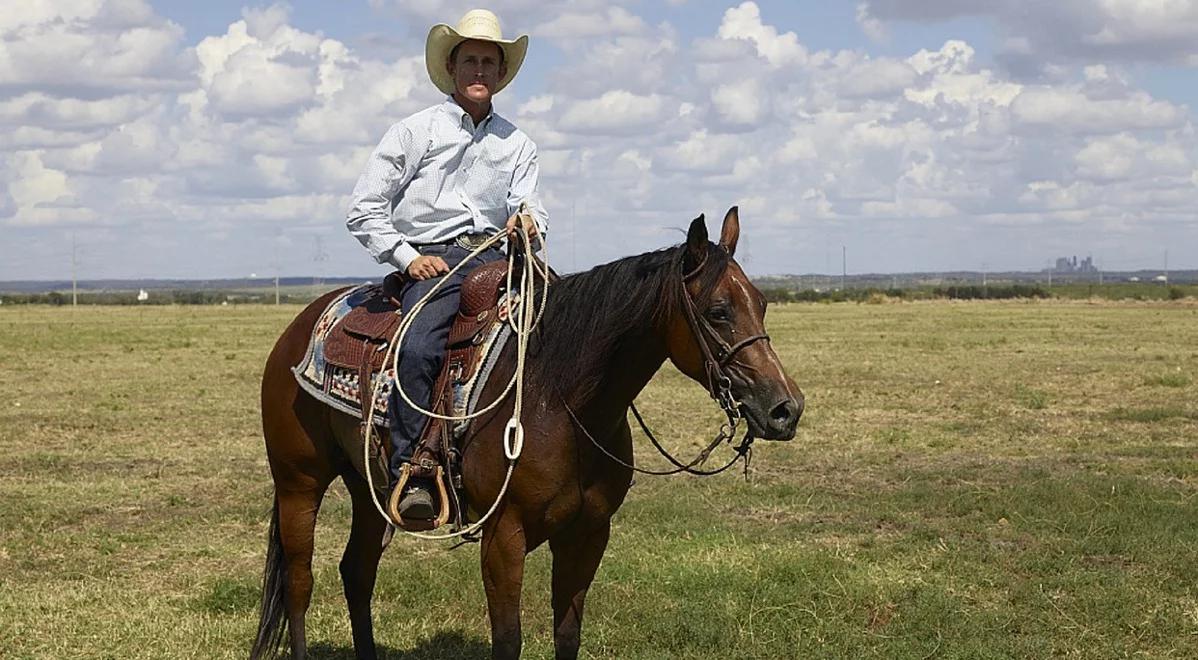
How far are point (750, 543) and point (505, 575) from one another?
4.45 m

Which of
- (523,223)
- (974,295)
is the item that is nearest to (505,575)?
(523,223)

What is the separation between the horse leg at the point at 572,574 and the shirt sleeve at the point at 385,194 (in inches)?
56.6

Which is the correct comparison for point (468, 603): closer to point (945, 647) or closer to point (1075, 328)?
point (945, 647)

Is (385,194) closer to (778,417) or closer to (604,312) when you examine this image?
(604,312)

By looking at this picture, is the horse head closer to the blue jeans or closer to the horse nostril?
the horse nostril

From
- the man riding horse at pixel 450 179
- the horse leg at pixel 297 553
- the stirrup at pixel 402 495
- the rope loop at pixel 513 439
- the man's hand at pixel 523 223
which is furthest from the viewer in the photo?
the horse leg at pixel 297 553

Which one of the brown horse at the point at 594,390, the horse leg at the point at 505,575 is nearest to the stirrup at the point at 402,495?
the brown horse at the point at 594,390

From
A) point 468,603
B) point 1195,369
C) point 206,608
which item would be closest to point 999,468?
point 468,603

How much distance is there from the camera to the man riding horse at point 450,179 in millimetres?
5672

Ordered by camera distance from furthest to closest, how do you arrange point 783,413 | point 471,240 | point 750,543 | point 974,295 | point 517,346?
point 974,295 → point 750,543 → point 471,240 → point 517,346 → point 783,413

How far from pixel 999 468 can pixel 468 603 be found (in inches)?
277

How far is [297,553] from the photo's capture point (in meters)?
6.43

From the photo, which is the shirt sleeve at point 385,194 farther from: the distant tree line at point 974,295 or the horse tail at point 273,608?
the distant tree line at point 974,295

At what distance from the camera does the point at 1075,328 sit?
3962 centimetres
